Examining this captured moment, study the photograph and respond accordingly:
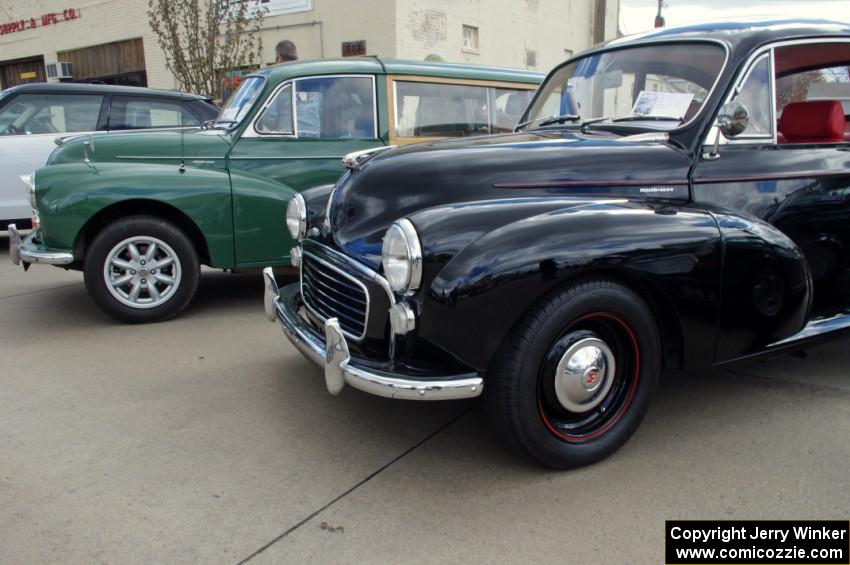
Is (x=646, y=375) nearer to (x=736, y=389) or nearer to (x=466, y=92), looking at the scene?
(x=736, y=389)

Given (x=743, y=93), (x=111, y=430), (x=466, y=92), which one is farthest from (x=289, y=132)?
(x=743, y=93)

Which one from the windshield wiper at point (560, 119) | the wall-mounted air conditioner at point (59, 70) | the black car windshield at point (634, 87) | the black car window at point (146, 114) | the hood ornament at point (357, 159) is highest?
the wall-mounted air conditioner at point (59, 70)

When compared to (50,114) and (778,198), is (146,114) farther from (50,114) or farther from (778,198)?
(778,198)

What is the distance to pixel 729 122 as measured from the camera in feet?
Result: 10.1

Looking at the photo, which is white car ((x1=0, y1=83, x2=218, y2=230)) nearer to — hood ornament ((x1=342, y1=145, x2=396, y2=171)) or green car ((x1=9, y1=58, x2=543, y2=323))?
green car ((x1=9, y1=58, x2=543, y2=323))

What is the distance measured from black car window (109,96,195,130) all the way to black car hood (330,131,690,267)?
5053 mm

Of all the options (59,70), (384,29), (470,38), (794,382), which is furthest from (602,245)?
(59,70)

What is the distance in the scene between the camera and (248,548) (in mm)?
2217

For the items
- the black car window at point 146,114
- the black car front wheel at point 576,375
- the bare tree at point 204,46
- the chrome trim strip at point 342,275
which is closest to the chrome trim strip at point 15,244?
the chrome trim strip at point 342,275

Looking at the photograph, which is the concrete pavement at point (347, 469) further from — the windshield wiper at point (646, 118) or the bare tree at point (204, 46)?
the bare tree at point (204, 46)

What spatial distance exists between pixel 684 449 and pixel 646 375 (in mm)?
429

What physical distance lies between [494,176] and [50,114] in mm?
6143

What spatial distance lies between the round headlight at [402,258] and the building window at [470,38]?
38.6 ft

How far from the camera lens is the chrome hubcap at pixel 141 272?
4492 millimetres
